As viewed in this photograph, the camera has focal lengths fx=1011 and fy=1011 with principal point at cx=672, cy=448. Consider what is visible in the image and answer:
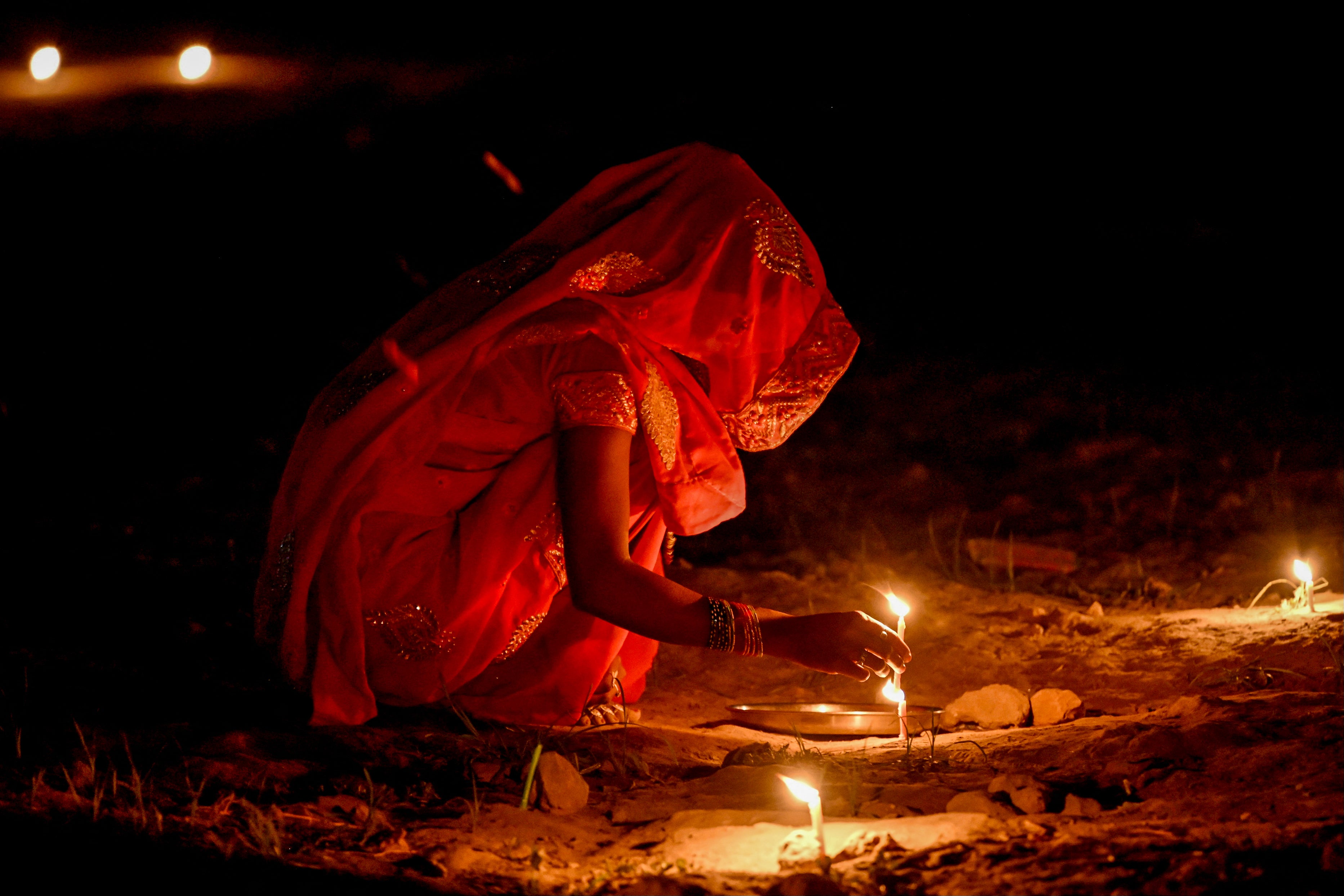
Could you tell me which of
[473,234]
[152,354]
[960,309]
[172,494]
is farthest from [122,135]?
[960,309]

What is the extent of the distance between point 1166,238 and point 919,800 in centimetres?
792

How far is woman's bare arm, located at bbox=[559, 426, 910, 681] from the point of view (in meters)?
2.40

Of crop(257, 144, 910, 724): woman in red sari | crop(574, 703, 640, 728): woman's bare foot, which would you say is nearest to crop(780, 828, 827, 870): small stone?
crop(257, 144, 910, 724): woman in red sari

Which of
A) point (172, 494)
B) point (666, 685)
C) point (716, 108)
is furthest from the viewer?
point (716, 108)

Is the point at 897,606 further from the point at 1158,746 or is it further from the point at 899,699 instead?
the point at 1158,746

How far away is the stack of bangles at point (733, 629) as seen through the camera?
2467 millimetres

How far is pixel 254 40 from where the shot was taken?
7.50 metres

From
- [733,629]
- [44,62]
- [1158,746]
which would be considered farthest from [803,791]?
[44,62]

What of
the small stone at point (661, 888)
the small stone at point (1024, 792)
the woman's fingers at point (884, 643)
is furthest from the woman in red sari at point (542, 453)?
the small stone at point (661, 888)

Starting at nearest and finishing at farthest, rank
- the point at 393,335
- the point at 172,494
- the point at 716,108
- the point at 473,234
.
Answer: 1. the point at 393,335
2. the point at 172,494
3. the point at 473,234
4. the point at 716,108

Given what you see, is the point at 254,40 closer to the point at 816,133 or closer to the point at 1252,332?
the point at 816,133

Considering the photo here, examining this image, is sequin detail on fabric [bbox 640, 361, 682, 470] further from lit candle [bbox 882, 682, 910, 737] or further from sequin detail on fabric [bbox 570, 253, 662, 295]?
lit candle [bbox 882, 682, 910, 737]

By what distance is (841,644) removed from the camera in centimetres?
239

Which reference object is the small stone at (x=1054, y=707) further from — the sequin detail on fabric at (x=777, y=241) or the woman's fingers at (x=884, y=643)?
the sequin detail on fabric at (x=777, y=241)
